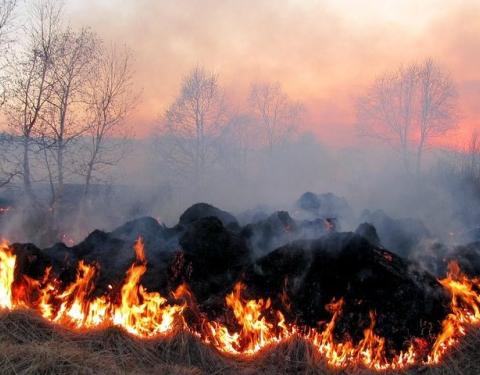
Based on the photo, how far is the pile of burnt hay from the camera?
14.4 ft

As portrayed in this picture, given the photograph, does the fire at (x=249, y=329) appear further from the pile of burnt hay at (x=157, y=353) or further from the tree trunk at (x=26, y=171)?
the tree trunk at (x=26, y=171)

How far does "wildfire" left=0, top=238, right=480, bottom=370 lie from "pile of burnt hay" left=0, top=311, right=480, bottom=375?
0.16 m

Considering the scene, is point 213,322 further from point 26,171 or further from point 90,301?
point 26,171

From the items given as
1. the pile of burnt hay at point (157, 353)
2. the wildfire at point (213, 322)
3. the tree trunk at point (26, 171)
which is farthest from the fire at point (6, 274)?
the tree trunk at point (26, 171)

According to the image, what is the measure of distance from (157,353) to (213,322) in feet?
3.04

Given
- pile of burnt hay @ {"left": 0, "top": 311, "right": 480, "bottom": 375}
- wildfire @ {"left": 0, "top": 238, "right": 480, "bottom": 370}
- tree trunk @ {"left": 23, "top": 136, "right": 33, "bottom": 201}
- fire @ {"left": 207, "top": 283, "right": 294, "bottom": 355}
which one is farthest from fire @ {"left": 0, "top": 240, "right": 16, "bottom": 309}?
tree trunk @ {"left": 23, "top": 136, "right": 33, "bottom": 201}

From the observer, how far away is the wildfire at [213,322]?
16.5ft

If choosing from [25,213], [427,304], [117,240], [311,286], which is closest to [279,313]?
[311,286]

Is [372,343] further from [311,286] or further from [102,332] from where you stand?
[102,332]

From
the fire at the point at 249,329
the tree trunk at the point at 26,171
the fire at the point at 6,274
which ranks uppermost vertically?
the tree trunk at the point at 26,171

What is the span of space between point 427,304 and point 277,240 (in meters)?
3.24

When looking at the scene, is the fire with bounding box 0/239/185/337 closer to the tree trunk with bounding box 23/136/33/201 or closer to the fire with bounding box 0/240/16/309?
the fire with bounding box 0/240/16/309

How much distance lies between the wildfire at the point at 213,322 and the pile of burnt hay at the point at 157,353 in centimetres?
16

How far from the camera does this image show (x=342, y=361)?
4.82 m
